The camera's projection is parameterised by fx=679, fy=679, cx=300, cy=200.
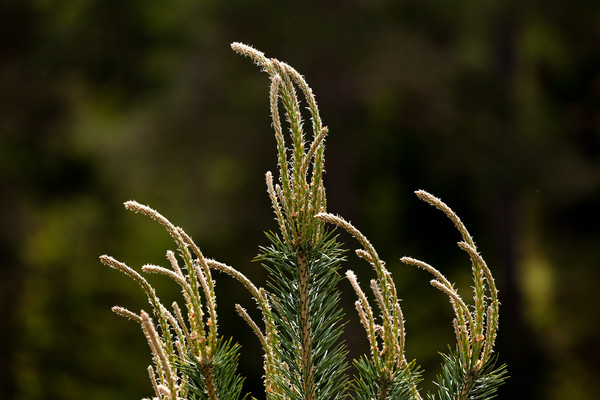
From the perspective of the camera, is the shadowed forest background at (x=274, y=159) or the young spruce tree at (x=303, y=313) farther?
the shadowed forest background at (x=274, y=159)

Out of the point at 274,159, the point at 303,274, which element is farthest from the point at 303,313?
the point at 274,159

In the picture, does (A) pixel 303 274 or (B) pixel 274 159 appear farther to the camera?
(B) pixel 274 159

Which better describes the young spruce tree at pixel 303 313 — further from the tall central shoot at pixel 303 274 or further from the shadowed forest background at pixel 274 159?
the shadowed forest background at pixel 274 159

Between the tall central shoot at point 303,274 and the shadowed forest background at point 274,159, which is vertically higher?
the shadowed forest background at point 274,159

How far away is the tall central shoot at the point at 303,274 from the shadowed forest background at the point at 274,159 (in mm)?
3804

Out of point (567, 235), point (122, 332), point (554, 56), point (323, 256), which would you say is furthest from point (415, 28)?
point (323, 256)

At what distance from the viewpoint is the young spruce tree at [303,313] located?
721 mm

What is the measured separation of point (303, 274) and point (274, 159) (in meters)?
4.94

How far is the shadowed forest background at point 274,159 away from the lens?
16.3 feet

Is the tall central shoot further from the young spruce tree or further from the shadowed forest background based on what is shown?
the shadowed forest background

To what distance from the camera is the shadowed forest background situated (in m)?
4.96

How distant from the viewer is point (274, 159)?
224 inches

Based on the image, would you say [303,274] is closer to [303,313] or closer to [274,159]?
[303,313]

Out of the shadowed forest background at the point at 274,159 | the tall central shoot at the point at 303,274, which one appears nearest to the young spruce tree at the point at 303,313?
the tall central shoot at the point at 303,274
